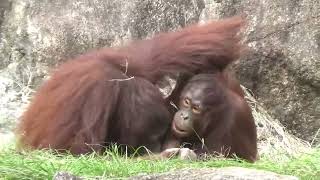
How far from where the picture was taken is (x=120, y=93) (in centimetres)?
375

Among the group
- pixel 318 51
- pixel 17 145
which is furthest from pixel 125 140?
pixel 318 51

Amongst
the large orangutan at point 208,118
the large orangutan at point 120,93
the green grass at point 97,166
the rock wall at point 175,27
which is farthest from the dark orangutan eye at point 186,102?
the rock wall at point 175,27

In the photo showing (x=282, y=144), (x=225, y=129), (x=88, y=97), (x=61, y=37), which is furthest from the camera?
(x=61, y=37)

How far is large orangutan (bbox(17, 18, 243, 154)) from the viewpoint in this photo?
3.65 metres

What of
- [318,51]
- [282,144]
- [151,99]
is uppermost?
[318,51]

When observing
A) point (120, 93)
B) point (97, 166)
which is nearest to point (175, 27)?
point (120, 93)

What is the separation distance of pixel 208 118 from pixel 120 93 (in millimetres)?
513

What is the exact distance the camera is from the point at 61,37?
18.7 feet

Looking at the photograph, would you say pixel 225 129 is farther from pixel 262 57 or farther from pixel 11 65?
pixel 11 65

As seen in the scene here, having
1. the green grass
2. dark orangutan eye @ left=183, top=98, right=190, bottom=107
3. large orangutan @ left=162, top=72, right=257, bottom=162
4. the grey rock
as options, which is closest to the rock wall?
the grey rock

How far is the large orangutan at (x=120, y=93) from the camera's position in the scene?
3650 millimetres

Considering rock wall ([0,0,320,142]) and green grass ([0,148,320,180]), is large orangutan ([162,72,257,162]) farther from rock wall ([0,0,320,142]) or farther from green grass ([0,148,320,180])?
rock wall ([0,0,320,142])

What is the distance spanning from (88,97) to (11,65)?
224 centimetres

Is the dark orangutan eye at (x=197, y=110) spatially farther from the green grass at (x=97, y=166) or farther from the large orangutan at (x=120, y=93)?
the green grass at (x=97, y=166)
